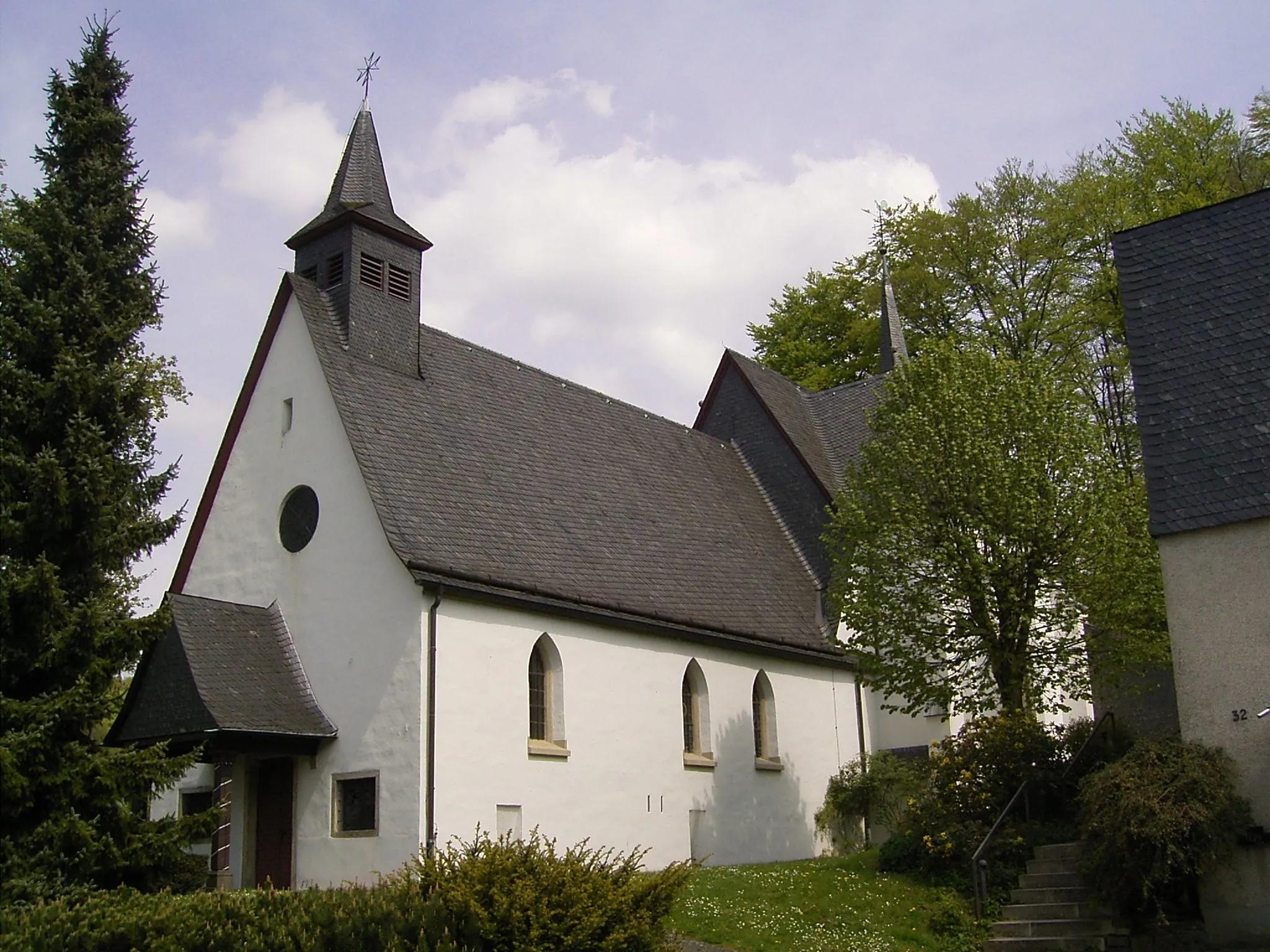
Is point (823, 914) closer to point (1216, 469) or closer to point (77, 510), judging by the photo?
point (1216, 469)

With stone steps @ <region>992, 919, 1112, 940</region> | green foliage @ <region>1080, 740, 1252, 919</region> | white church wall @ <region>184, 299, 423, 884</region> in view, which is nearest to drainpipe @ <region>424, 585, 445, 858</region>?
white church wall @ <region>184, 299, 423, 884</region>

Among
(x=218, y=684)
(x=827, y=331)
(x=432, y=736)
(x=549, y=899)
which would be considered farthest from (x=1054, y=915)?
(x=827, y=331)

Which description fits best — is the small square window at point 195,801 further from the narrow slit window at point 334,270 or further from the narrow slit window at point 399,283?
the narrow slit window at point 399,283

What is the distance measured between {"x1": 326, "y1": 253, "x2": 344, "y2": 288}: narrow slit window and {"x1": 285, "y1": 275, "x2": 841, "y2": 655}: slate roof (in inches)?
10.8

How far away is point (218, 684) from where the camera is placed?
1714 centimetres

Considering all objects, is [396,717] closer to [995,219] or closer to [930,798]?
[930,798]

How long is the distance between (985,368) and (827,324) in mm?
19699

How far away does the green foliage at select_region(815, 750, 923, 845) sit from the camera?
2220cm

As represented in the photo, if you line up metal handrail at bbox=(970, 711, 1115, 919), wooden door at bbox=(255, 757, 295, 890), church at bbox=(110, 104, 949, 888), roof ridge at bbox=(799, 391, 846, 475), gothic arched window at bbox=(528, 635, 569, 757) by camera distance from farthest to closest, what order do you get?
1. roof ridge at bbox=(799, 391, 846, 475)
2. gothic arched window at bbox=(528, 635, 569, 757)
3. wooden door at bbox=(255, 757, 295, 890)
4. church at bbox=(110, 104, 949, 888)
5. metal handrail at bbox=(970, 711, 1115, 919)

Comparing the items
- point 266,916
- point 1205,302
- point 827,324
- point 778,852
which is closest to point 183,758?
point 266,916

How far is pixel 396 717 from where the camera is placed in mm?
17109

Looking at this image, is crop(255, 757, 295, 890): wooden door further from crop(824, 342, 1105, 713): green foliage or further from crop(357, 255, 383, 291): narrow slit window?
crop(824, 342, 1105, 713): green foliage

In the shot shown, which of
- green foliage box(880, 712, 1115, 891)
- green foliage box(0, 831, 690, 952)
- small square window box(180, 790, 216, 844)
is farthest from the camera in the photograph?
small square window box(180, 790, 216, 844)

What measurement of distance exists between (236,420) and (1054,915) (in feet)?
46.8
